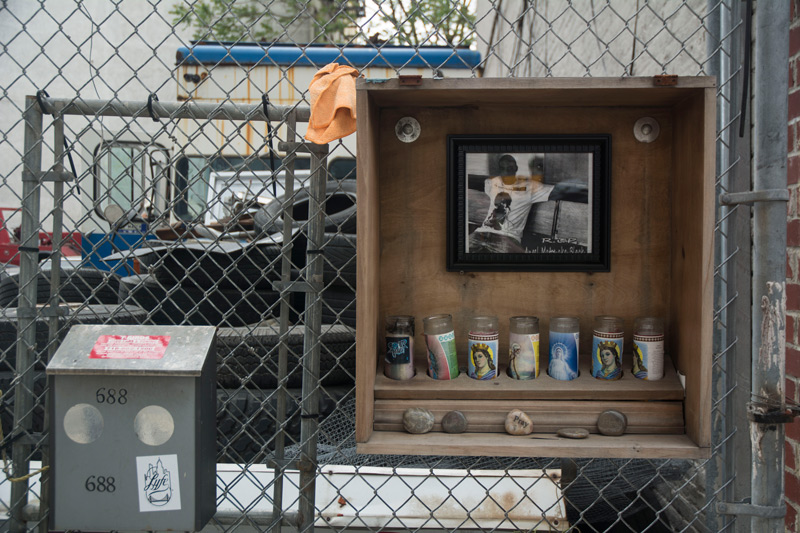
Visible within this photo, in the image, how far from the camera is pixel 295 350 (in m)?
2.88

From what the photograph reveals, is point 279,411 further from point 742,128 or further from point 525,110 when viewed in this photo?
point 742,128

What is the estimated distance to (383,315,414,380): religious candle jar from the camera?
5.79 ft

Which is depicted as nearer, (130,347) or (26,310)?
(130,347)

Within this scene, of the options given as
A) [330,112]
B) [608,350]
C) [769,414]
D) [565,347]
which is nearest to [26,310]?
[330,112]

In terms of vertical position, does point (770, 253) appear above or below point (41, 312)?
above

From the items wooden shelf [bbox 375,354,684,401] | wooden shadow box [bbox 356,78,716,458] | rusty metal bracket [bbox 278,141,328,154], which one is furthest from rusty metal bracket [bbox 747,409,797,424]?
rusty metal bracket [bbox 278,141,328,154]

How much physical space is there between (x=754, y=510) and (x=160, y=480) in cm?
157

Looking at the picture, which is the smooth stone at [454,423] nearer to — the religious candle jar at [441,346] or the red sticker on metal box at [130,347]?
the religious candle jar at [441,346]

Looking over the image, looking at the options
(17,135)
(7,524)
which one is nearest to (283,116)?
(7,524)

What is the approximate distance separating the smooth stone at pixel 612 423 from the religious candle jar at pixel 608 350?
0.11 meters

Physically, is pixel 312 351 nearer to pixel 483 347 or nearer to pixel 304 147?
pixel 483 347

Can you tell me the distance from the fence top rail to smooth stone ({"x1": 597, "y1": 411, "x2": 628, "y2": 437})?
1.29 meters

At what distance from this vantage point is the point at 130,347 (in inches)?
65.0

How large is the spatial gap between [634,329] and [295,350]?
5.41ft
